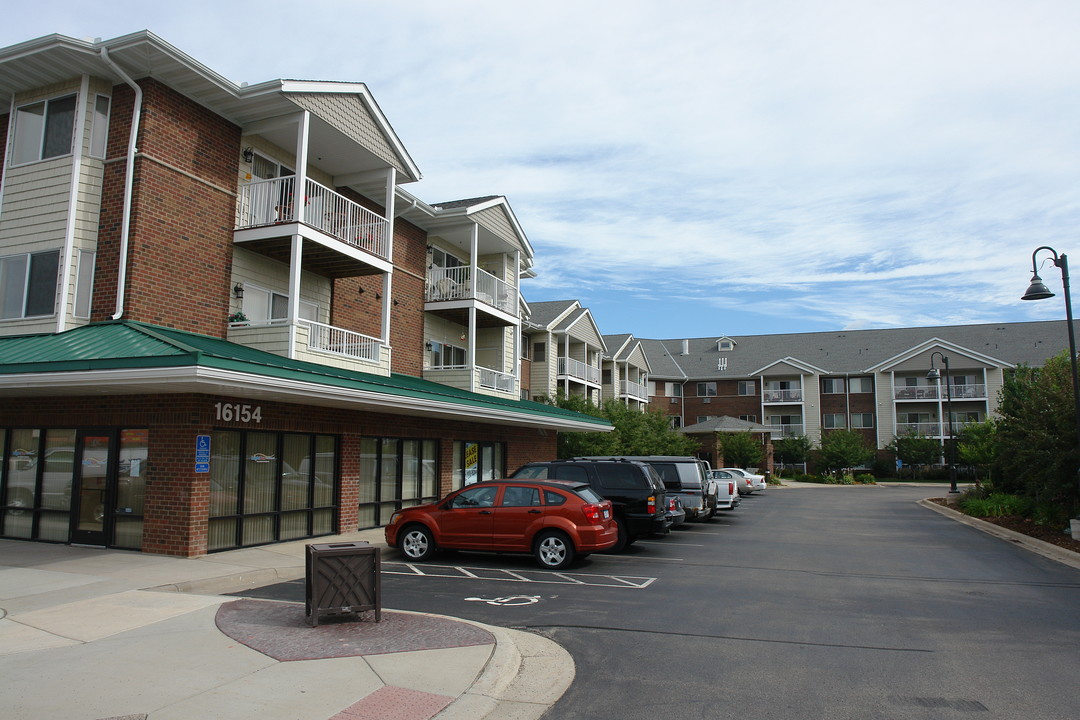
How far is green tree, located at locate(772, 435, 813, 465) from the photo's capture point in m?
59.2

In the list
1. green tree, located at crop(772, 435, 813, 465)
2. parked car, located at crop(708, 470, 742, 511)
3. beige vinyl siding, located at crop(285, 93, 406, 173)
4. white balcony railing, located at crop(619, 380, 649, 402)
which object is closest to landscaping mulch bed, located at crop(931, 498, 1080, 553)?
parked car, located at crop(708, 470, 742, 511)

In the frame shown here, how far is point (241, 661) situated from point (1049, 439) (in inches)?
726

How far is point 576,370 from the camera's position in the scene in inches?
1617

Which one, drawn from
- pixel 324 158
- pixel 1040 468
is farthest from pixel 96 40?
pixel 1040 468

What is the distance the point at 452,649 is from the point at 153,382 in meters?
6.72

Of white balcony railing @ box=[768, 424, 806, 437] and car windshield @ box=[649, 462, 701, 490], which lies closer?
car windshield @ box=[649, 462, 701, 490]

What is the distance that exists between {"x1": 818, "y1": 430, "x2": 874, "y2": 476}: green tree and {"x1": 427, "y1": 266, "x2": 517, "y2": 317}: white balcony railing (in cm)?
3742

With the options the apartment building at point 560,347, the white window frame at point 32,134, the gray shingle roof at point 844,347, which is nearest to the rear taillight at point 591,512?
the white window frame at point 32,134

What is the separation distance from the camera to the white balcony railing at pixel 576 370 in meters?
39.6

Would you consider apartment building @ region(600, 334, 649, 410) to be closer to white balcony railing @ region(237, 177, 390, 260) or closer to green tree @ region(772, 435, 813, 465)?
green tree @ region(772, 435, 813, 465)

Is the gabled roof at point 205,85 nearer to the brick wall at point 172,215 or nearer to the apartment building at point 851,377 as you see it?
the brick wall at point 172,215

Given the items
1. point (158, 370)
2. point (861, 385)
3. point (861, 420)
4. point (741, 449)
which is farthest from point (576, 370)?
point (861, 385)

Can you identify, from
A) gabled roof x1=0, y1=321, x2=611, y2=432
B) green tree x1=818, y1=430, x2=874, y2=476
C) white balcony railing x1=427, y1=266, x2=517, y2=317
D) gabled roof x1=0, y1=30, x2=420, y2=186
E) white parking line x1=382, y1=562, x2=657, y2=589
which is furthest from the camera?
green tree x1=818, y1=430, x2=874, y2=476

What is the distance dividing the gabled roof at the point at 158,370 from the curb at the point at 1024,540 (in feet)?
43.5
